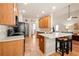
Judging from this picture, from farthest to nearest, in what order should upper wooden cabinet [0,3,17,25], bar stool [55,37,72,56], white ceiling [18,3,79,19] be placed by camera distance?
white ceiling [18,3,79,19], bar stool [55,37,72,56], upper wooden cabinet [0,3,17,25]

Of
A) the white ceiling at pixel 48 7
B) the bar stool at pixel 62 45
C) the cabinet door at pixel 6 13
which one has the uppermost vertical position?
the white ceiling at pixel 48 7

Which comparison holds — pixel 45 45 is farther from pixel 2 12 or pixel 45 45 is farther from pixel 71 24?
pixel 71 24

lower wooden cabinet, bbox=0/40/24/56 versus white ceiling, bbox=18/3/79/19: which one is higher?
white ceiling, bbox=18/3/79/19

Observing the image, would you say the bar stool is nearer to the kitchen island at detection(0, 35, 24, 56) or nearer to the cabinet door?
the kitchen island at detection(0, 35, 24, 56)

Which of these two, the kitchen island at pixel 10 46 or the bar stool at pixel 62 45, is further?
the bar stool at pixel 62 45

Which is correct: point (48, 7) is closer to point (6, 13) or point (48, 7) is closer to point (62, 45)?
point (62, 45)

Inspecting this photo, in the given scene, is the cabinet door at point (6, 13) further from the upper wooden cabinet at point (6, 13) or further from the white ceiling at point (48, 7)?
the white ceiling at point (48, 7)

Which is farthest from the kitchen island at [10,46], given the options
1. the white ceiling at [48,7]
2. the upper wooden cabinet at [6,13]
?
the white ceiling at [48,7]

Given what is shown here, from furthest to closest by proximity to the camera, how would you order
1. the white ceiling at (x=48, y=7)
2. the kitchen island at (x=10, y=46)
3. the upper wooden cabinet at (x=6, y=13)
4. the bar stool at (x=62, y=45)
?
the white ceiling at (x=48, y=7) → the bar stool at (x=62, y=45) → the kitchen island at (x=10, y=46) → the upper wooden cabinet at (x=6, y=13)

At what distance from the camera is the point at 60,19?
26.1ft

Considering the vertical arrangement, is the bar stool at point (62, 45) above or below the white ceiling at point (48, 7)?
below

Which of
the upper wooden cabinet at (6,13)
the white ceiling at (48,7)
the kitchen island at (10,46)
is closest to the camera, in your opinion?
the upper wooden cabinet at (6,13)

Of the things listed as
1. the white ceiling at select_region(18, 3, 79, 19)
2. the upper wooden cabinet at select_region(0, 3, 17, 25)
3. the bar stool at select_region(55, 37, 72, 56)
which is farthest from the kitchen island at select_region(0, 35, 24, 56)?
the white ceiling at select_region(18, 3, 79, 19)

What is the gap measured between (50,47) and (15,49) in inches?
71.2
